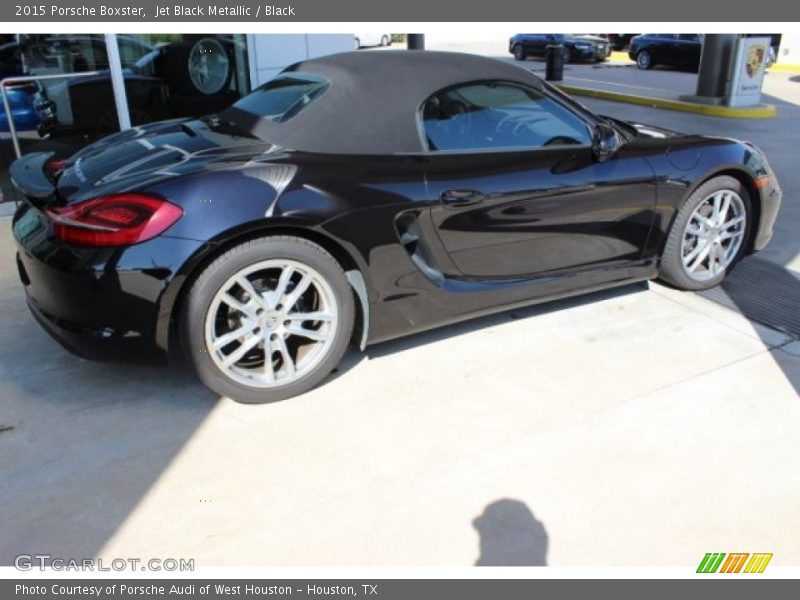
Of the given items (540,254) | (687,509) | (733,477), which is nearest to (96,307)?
(540,254)

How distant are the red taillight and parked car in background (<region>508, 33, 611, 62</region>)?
857 inches

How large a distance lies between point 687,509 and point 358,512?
116cm

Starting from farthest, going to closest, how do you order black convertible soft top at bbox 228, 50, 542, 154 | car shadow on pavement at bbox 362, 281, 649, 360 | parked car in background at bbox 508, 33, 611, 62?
parked car in background at bbox 508, 33, 611, 62 → car shadow on pavement at bbox 362, 281, 649, 360 → black convertible soft top at bbox 228, 50, 542, 154

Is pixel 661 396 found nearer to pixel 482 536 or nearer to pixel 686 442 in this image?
pixel 686 442

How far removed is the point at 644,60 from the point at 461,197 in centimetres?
2045

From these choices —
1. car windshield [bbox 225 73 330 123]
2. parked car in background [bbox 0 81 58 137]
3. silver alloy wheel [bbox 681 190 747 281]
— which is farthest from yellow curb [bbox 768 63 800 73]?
car windshield [bbox 225 73 330 123]

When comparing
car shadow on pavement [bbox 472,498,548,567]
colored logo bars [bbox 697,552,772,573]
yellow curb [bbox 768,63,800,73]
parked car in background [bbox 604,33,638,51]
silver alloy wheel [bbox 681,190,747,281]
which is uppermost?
silver alloy wheel [bbox 681,190,747,281]

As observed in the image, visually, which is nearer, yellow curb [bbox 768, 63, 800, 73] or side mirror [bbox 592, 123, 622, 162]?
side mirror [bbox 592, 123, 622, 162]

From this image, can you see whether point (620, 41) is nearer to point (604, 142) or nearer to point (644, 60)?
point (644, 60)

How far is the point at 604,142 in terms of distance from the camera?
367cm

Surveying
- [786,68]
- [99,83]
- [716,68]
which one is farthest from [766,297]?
[786,68]

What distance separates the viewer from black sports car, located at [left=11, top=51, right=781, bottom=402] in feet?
9.31

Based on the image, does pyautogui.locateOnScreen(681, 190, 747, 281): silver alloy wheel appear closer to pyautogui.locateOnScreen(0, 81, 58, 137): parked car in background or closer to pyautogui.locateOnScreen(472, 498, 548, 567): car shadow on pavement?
pyautogui.locateOnScreen(472, 498, 548, 567): car shadow on pavement

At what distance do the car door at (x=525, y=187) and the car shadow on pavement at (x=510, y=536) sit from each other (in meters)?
1.28
